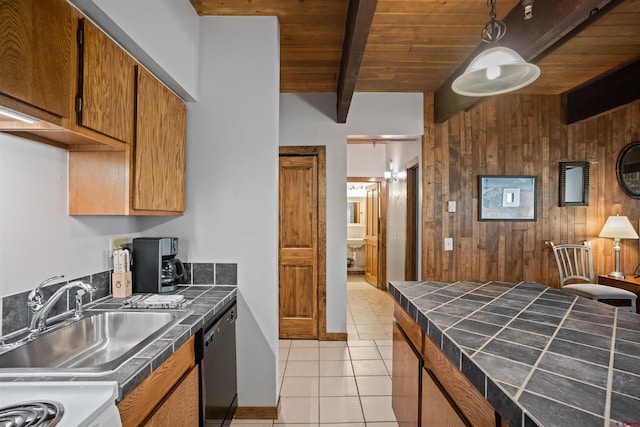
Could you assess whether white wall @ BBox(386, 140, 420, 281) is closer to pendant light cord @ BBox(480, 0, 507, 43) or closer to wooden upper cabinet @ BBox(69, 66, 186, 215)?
pendant light cord @ BBox(480, 0, 507, 43)

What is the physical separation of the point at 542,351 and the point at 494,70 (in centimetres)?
130

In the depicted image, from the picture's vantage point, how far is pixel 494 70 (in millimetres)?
1659

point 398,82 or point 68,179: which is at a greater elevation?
point 398,82

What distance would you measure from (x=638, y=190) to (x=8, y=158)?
5339 millimetres

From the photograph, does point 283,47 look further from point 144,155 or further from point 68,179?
point 68,179

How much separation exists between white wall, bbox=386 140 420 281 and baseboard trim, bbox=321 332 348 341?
1551mm

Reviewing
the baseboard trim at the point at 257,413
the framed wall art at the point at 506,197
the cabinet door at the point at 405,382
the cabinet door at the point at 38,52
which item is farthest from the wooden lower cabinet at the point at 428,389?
the framed wall art at the point at 506,197

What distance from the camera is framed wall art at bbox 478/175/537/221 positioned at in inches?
147

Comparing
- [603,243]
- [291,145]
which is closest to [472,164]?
[603,243]

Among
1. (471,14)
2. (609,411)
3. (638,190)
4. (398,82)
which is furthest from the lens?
(638,190)

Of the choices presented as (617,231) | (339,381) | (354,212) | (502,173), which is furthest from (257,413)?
A: (354,212)

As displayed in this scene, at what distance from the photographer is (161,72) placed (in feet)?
6.22

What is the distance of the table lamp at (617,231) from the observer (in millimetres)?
3482

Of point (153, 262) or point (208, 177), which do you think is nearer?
point (153, 262)
